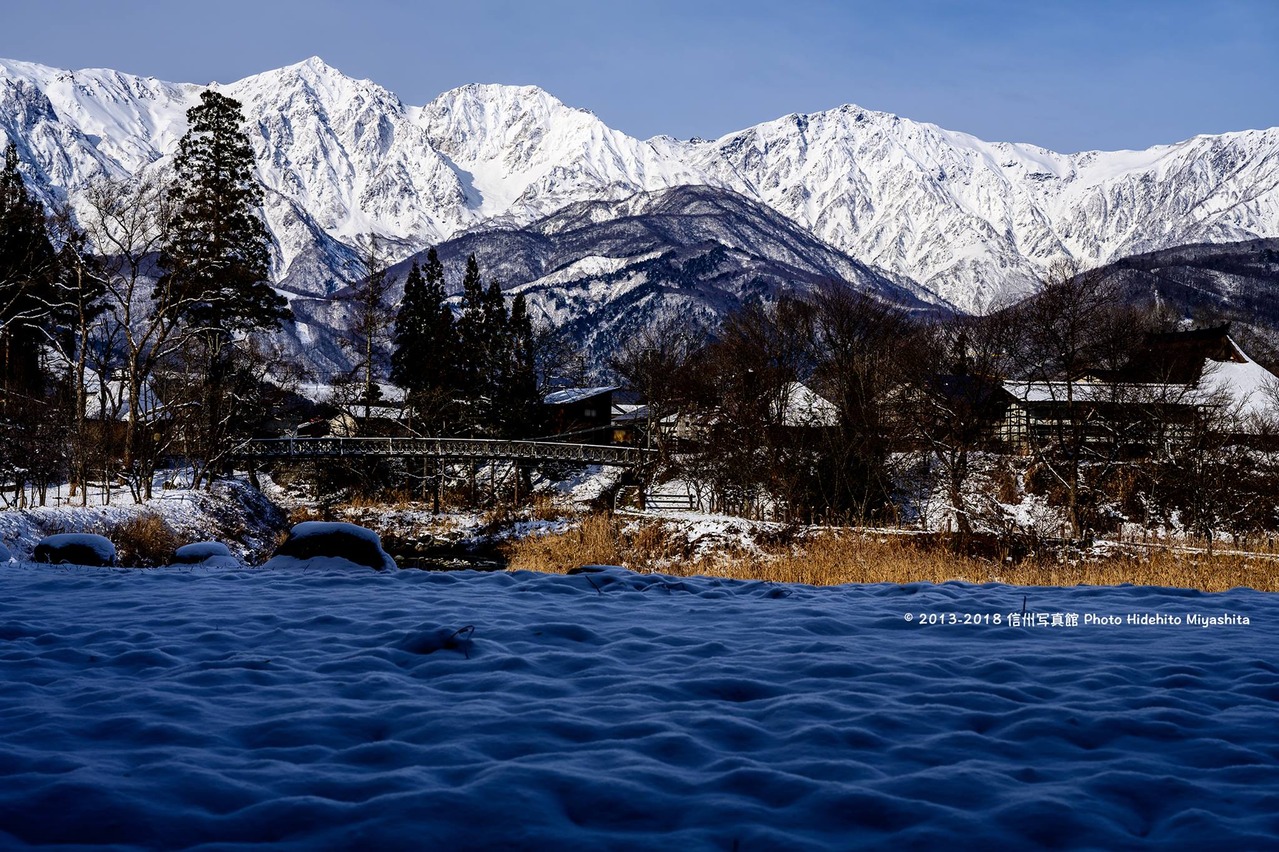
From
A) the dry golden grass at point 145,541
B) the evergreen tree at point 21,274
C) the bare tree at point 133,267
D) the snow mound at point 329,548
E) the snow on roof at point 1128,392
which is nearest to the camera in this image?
the snow mound at point 329,548

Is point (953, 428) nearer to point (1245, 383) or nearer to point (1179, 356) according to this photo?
point (1179, 356)

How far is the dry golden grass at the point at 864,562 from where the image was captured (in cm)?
→ 1781

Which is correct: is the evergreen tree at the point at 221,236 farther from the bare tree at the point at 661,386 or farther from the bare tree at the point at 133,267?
the bare tree at the point at 661,386

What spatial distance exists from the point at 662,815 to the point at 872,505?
1517 inches

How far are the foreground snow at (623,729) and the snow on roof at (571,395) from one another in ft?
217

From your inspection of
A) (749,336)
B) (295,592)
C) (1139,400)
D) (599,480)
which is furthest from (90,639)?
(599,480)

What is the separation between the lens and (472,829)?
4320 millimetres

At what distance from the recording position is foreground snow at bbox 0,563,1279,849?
14.5 ft

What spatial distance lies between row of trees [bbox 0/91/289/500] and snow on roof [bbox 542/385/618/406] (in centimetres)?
2720

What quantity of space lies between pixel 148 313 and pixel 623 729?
37.6m

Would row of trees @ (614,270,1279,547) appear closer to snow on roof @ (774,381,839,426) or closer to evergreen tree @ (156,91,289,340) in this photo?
snow on roof @ (774,381,839,426)

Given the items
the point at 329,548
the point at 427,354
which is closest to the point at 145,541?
the point at 329,548

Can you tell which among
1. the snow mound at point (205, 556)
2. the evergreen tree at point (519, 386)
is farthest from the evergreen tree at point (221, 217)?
the snow mound at point (205, 556)

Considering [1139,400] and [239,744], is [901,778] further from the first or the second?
[1139,400]
